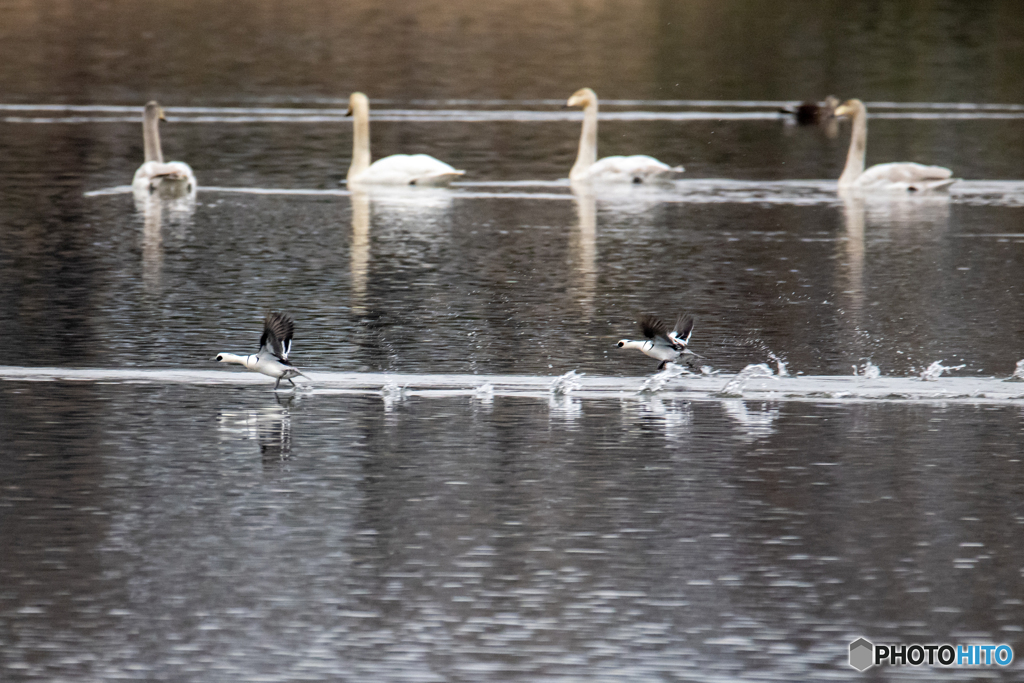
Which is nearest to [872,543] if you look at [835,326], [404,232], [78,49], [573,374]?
[573,374]

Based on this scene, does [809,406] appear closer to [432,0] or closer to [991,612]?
[991,612]

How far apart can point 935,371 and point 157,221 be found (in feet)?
36.2

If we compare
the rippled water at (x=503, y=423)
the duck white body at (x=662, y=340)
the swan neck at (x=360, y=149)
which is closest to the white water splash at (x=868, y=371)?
the rippled water at (x=503, y=423)

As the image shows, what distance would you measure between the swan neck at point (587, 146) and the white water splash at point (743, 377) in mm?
13427

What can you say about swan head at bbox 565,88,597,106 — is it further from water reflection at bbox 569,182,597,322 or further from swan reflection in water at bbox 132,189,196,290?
swan reflection in water at bbox 132,189,196,290

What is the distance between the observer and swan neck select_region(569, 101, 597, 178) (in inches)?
1032

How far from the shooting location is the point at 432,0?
260 feet

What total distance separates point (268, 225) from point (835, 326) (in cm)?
797

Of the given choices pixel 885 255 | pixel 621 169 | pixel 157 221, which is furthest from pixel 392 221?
pixel 885 255

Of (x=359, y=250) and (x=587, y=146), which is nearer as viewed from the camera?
(x=359, y=250)

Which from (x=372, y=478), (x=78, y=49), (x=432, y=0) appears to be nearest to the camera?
(x=372, y=478)

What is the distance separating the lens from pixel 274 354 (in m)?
11.9

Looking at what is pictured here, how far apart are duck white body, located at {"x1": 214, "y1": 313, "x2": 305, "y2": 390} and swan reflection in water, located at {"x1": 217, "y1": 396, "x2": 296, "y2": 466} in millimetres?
189

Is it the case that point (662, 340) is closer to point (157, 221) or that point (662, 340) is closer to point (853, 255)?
point (853, 255)
